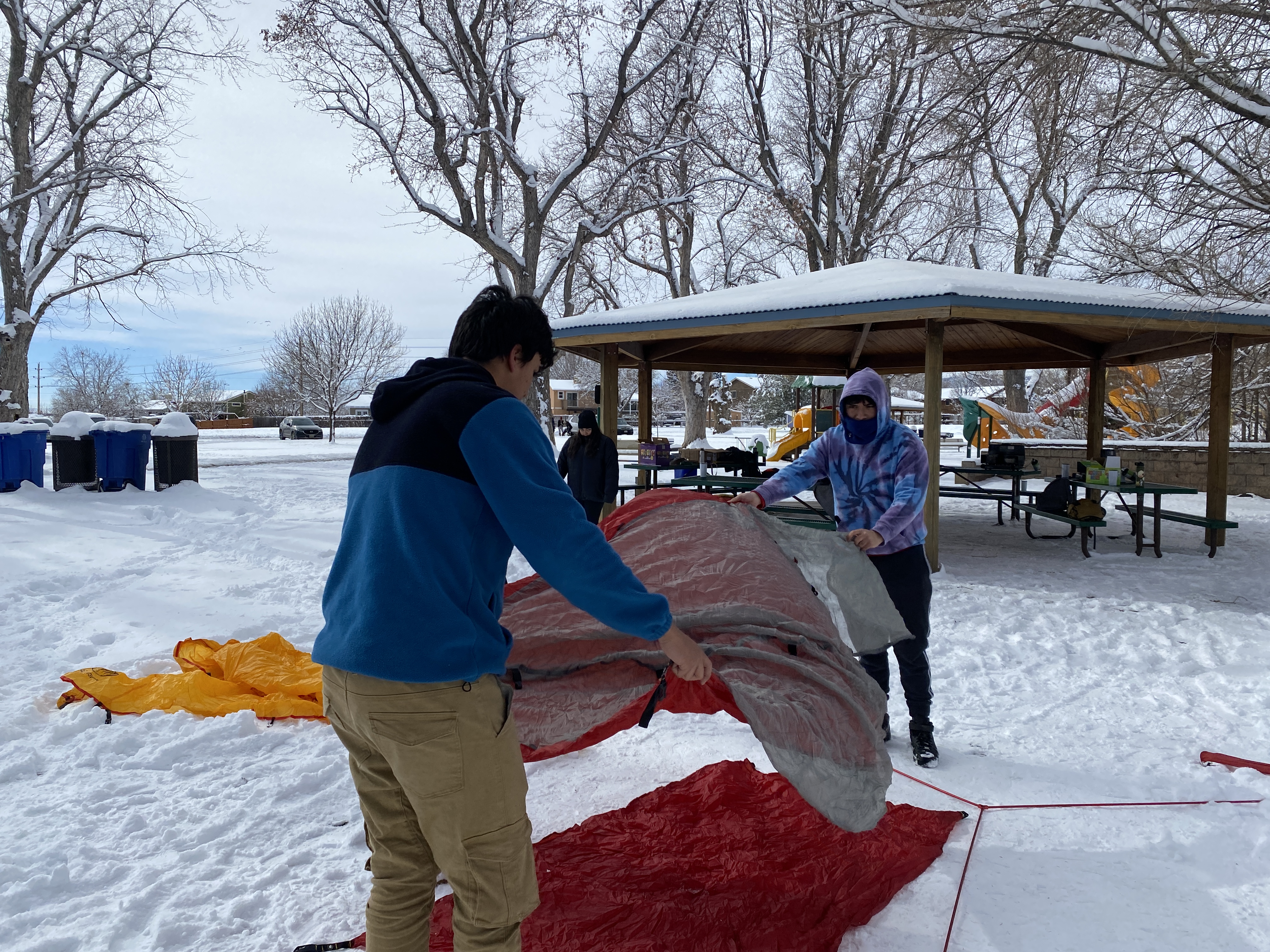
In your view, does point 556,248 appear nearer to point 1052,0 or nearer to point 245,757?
point 1052,0

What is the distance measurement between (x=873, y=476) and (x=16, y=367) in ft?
61.5

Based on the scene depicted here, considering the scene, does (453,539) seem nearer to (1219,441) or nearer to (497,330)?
(497,330)

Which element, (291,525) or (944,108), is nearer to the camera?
(944,108)

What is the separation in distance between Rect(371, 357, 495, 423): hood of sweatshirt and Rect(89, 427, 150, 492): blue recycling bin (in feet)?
40.4

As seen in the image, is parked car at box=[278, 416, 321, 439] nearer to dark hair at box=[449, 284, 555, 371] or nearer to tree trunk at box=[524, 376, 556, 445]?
tree trunk at box=[524, 376, 556, 445]

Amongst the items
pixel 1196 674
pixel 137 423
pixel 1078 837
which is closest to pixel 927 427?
pixel 1196 674

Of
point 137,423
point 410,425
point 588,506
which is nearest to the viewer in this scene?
point 410,425

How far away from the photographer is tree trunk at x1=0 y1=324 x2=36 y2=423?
16031 millimetres

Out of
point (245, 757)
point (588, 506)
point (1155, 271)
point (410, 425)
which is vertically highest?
point (1155, 271)

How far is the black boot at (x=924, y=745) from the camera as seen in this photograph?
11.9ft

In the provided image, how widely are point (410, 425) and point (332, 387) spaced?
140 feet

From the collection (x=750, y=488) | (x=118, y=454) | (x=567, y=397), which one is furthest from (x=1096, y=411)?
(x=567, y=397)

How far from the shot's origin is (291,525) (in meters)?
10.3

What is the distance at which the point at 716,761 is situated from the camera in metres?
3.65
